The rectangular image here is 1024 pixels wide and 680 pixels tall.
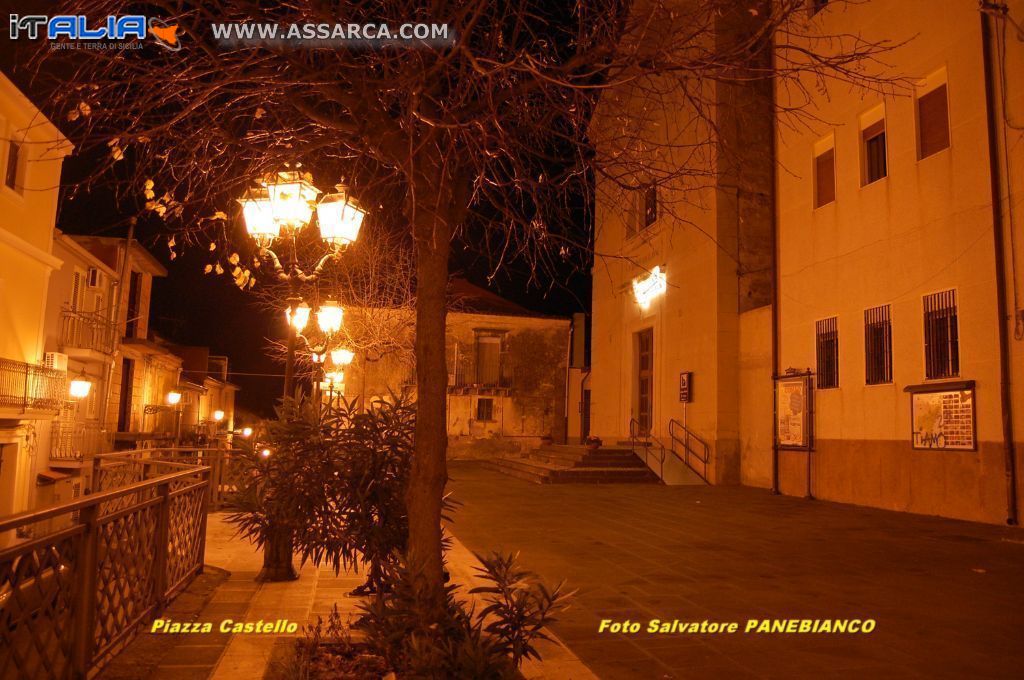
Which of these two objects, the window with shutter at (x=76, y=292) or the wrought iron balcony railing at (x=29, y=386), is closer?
the wrought iron balcony railing at (x=29, y=386)

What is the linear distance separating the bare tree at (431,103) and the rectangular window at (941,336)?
868cm

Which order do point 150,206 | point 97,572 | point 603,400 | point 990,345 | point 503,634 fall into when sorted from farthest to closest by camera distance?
point 603,400, point 990,345, point 150,206, point 97,572, point 503,634

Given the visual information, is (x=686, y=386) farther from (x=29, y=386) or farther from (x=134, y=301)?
(x=134, y=301)

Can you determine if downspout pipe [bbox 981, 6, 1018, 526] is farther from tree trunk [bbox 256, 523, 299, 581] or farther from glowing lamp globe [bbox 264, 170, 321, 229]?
tree trunk [bbox 256, 523, 299, 581]

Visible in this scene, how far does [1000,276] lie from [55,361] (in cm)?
2205

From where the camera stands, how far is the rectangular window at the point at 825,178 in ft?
50.8

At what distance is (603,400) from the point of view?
2672 centimetres

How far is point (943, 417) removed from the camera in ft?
38.8

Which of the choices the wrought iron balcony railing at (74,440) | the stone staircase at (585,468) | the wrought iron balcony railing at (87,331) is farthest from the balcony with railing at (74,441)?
the stone staircase at (585,468)

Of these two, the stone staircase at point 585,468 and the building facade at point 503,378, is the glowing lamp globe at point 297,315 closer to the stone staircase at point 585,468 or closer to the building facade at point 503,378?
the stone staircase at point 585,468

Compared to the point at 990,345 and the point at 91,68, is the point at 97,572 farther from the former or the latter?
the point at 990,345

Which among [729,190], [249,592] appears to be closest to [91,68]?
[249,592]

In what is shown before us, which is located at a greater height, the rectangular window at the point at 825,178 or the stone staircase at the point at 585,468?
the rectangular window at the point at 825,178

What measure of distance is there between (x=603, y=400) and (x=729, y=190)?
10.3m
